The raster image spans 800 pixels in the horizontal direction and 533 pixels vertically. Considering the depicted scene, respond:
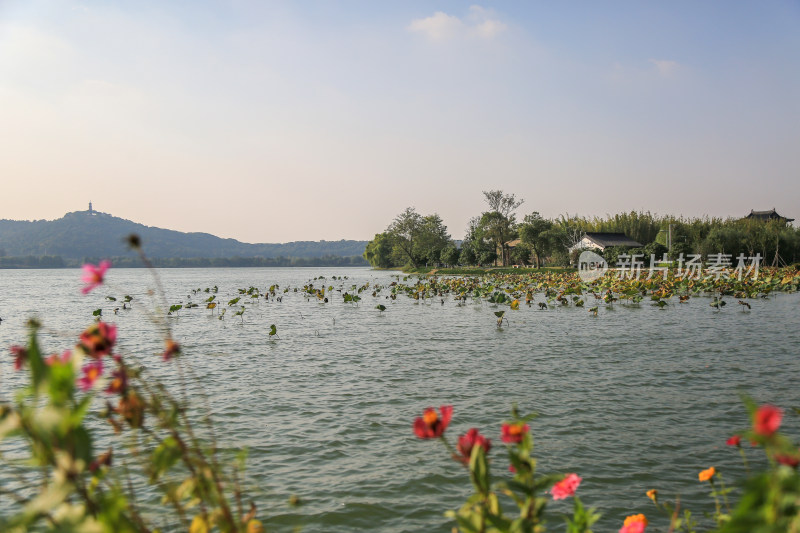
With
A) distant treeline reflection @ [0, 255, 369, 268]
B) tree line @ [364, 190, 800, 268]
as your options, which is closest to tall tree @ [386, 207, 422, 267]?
tree line @ [364, 190, 800, 268]

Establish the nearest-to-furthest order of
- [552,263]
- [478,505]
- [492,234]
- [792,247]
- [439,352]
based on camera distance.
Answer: [478,505] → [439,352] → [792,247] → [552,263] → [492,234]

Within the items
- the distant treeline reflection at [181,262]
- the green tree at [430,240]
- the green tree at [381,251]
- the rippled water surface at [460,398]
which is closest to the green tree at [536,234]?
the green tree at [430,240]

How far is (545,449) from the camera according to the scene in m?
6.43

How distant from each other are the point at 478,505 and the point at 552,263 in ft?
235

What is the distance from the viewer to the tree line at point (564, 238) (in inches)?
2053

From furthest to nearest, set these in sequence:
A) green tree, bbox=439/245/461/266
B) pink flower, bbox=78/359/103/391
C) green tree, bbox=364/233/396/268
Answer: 1. green tree, bbox=364/233/396/268
2. green tree, bbox=439/245/461/266
3. pink flower, bbox=78/359/103/391

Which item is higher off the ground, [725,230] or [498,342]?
[725,230]

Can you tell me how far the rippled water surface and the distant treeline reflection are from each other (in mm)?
120381

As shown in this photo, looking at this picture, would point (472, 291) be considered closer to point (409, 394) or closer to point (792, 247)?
point (409, 394)

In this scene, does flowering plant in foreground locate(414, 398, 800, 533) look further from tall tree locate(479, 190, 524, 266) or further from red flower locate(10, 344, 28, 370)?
tall tree locate(479, 190, 524, 266)

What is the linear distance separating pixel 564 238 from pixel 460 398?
62090 millimetres

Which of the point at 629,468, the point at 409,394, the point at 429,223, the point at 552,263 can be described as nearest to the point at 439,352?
the point at 409,394

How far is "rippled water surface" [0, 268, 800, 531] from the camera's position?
17.7 feet

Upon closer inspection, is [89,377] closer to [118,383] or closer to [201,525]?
[118,383]
